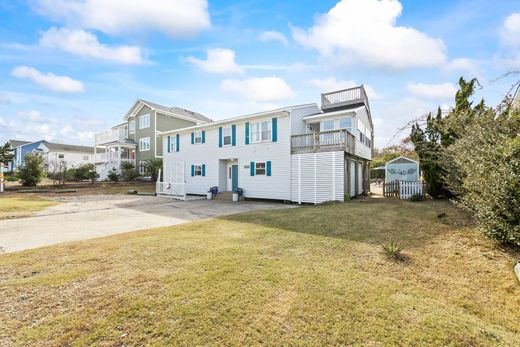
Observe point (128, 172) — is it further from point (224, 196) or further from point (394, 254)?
point (394, 254)

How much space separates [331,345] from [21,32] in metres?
15.9

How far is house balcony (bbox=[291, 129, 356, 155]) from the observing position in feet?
43.8

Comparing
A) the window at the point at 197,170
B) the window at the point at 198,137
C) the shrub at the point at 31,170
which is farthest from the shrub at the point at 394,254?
the shrub at the point at 31,170

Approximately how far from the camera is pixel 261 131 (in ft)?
53.3

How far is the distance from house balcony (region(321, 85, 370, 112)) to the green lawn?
15012mm

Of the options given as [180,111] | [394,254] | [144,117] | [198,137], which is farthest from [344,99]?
[144,117]

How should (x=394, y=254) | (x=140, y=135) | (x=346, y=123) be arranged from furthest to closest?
(x=140, y=135) → (x=346, y=123) → (x=394, y=254)

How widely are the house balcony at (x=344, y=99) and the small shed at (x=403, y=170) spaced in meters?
5.81

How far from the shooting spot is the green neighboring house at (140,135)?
2883cm

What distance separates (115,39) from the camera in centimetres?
1228

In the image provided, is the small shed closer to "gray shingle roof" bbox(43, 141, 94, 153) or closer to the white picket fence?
the white picket fence

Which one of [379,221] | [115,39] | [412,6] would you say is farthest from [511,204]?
[115,39]

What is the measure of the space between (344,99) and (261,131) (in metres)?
8.38

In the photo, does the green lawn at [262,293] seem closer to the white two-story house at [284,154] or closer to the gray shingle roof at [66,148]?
the white two-story house at [284,154]
